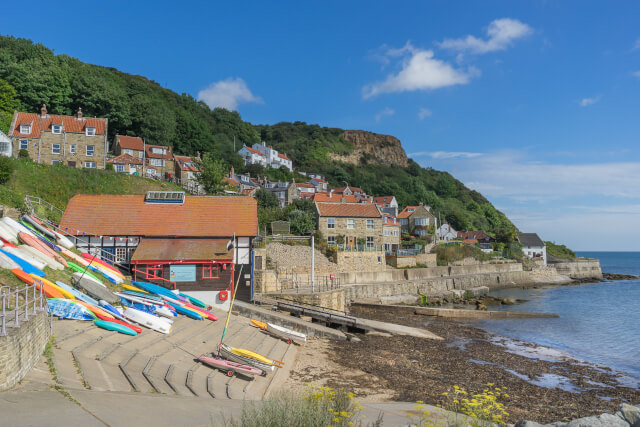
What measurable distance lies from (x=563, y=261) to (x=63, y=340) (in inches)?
3072

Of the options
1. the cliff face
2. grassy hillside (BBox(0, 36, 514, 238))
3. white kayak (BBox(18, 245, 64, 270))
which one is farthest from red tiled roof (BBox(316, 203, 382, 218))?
the cliff face

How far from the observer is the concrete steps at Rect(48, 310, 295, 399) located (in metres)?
9.59

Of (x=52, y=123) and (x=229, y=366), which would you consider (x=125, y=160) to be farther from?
(x=229, y=366)

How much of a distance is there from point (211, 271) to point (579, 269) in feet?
222

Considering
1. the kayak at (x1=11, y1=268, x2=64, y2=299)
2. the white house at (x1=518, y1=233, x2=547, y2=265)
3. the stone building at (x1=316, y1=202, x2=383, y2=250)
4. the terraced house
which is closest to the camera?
the kayak at (x1=11, y1=268, x2=64, y2=299)

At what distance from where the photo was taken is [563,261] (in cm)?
7175

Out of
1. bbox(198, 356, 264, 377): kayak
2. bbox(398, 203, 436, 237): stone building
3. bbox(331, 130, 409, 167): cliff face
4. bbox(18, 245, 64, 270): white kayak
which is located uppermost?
bbox(331, 130, 409, 167): cliff face

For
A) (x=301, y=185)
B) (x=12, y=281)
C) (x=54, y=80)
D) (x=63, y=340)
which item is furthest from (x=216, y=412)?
(x=301, y=185)

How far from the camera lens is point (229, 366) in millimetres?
12312

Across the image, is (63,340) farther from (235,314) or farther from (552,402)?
(552,402)

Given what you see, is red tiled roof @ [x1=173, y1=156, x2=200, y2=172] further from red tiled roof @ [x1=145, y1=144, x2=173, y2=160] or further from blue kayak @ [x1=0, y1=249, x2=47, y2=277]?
blue kayak @ [x1=0, y1=249, x2=47, y2=277]

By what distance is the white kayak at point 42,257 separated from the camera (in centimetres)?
1672

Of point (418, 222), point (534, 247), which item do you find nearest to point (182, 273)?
point (418, 222)

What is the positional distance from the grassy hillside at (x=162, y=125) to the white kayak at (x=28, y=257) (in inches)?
511
